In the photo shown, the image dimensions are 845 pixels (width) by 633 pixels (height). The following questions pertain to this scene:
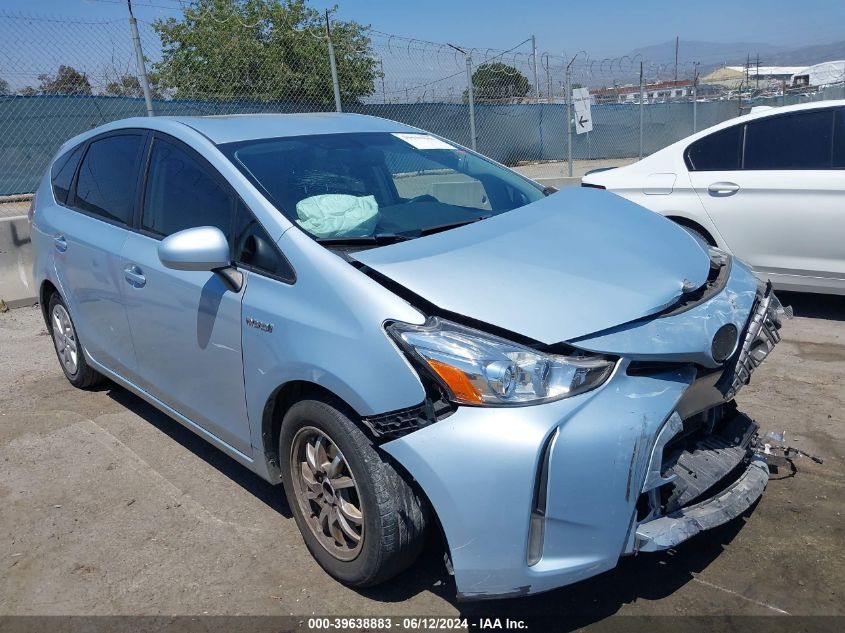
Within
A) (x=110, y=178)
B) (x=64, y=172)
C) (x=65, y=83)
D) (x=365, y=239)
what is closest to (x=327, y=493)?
(x=365, y=239)

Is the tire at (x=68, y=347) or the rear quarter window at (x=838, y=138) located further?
the rear quarter window at (x=838, y=138)

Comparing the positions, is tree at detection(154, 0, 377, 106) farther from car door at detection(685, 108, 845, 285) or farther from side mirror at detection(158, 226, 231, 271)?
side mirror at detection(158, 226, 231, 271)

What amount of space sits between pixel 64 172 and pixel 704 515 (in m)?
4.22

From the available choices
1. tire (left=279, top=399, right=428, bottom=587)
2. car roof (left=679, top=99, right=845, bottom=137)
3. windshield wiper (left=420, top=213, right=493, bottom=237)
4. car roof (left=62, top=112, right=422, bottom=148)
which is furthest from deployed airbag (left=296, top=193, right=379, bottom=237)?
car roof (left=679, top=99, right=845, bottom=137)

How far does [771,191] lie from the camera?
5719 mm

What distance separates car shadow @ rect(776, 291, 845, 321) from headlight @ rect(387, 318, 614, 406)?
4.44 m

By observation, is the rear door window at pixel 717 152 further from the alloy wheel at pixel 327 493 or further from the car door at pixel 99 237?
the alloy wheel at pixel 327 493

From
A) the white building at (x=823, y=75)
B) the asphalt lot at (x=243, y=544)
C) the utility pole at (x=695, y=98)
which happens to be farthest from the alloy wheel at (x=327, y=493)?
the white building at (x=823, y=75)

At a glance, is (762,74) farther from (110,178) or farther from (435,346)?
(435,346)

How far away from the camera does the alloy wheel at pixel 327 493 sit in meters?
2.72

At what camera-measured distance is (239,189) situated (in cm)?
310

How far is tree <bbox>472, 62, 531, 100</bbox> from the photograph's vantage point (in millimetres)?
14354

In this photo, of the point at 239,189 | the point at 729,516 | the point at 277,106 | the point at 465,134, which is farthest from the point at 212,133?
the point at 465,134

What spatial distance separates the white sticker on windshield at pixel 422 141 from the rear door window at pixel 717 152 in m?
2.91
